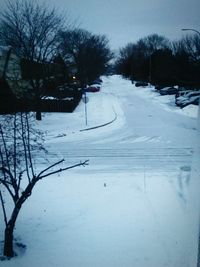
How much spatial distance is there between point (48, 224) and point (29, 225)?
584 millimetres

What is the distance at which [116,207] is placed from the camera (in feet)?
31.8

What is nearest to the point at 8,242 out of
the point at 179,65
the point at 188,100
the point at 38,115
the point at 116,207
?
the point at 116,207

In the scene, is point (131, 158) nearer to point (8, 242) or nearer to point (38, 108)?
point (8, 242)

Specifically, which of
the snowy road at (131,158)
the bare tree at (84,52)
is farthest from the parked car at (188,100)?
the bare tree at (84,52)

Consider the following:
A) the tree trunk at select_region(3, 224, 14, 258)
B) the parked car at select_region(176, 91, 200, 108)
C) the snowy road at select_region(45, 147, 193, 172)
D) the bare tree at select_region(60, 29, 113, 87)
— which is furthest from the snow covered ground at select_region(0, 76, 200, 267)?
the bare tree at select_region(60, 29, 113, 87)

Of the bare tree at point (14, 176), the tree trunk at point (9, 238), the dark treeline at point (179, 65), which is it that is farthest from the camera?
the dark treeline at point (179, 65)

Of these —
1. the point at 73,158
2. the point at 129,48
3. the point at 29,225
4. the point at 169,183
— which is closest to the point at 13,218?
the point at 29,225

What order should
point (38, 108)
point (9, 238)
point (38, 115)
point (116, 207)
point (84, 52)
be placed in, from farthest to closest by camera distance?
point (84, 52) < point (38, 115) < point (38, 108) < point (116, 207) < point (9, 238)

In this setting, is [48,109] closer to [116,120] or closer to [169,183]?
[116,120]

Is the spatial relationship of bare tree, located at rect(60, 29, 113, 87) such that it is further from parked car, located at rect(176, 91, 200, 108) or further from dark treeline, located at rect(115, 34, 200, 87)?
parked car, located at rect(176, 91, 200, 108)

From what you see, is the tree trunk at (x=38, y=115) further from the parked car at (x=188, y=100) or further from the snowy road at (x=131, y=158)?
the parked car at (x=188, y=100)

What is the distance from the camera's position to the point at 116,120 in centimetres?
2425

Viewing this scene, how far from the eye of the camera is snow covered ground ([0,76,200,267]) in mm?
7137

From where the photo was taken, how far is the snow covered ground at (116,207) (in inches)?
281
